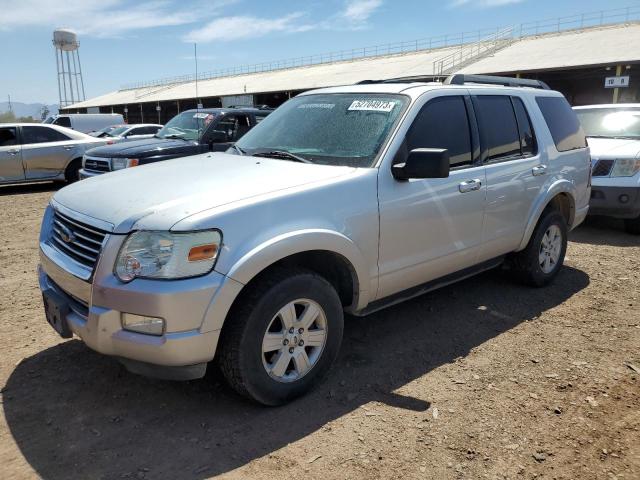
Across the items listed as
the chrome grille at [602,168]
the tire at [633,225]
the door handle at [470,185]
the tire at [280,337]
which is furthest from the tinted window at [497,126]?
the tire at [633,225]

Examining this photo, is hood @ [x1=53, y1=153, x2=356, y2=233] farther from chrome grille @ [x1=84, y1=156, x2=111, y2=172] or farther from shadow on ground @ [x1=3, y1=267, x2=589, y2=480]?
chrome grille @ [x1=84, y1=156, x2=111, y2=172]

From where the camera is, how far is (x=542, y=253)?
205 inches

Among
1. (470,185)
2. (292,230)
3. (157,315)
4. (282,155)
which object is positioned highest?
(282,155)

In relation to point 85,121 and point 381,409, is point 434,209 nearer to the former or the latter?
point 381,409

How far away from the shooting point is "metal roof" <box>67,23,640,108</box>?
1059 inches

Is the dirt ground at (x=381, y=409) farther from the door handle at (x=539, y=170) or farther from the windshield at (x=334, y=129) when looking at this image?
the windshield at (x=334, y=129)

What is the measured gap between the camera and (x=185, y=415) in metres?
3.12

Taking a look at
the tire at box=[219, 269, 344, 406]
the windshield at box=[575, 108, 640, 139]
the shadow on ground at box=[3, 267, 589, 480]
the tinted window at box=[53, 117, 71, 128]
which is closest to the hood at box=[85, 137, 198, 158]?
the shadow on ground at box=[3, 267, 589, 480]

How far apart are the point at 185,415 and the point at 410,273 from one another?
1.74 meters

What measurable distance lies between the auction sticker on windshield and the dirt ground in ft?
5.67

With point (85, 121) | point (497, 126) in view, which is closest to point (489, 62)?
point (85, 121)

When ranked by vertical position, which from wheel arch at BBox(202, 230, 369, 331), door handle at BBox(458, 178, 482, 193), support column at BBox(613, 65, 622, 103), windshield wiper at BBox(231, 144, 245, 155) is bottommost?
wheel arch at BBox(202, 230, 369, 331)

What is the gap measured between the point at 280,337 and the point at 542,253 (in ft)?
10.6

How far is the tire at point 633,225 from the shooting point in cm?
761
